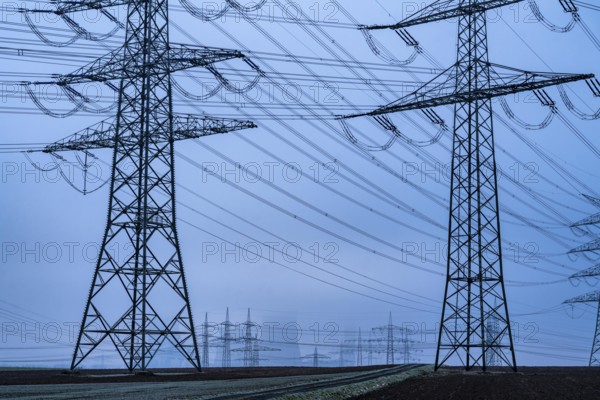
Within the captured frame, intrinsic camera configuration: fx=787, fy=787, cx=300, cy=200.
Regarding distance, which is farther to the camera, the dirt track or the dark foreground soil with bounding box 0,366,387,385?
the dark foreground soil with bounding box 0,366,387,385

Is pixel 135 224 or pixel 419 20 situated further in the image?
pixel 419 20

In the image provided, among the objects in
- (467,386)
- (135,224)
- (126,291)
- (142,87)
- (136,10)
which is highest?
(136,10)

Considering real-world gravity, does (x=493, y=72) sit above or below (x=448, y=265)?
above

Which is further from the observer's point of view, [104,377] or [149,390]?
[104,377]

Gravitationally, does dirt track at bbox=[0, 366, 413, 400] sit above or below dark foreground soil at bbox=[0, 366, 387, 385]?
above

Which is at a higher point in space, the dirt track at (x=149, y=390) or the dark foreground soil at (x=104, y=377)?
the dirt track at (x=149, y=390)

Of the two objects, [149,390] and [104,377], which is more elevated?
[149,390]

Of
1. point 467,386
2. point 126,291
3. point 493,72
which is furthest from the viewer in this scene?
point 493,72

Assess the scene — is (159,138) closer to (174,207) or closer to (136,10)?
(174,207)

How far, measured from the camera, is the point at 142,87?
4603 cm

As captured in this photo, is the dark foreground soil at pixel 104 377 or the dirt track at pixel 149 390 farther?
the dark foreground soil at pixel 104 377

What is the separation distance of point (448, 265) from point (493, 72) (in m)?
12.5

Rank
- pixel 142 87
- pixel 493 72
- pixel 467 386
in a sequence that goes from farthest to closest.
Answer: pixel 493 72, pixel 142 87, pixel 467 386

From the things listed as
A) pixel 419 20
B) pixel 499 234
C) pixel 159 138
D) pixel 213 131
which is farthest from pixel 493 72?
pixel 159 138
